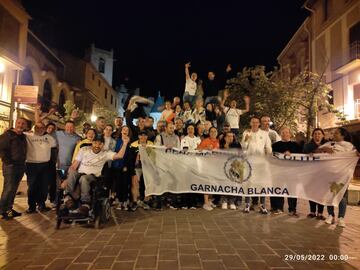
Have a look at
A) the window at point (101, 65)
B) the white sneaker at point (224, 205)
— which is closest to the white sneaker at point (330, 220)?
the white sneaker at point (224, 205)

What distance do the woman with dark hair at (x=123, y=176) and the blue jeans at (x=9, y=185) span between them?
6.50 ft

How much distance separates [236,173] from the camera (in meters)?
6.60

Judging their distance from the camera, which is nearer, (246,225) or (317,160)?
(246,225)

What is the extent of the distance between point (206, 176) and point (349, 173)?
10.0 ft

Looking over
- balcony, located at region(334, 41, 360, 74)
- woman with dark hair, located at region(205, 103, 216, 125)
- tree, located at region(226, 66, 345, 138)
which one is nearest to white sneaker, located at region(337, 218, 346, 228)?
woman with dark hair, located at region(205, 103, 216, 125)

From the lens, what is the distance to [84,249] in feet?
13.3

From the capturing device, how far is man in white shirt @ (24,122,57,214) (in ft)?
20.8

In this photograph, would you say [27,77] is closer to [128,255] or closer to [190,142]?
[190,142]

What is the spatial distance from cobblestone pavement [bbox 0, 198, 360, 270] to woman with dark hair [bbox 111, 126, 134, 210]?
23.3 inches

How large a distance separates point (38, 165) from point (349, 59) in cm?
1846

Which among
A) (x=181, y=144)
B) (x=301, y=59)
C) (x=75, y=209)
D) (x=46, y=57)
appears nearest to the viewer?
(x=75, y=209)

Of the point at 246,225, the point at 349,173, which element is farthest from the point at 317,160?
the point at 246,225

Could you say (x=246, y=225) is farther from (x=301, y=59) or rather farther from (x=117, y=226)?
(x=301, y=59)

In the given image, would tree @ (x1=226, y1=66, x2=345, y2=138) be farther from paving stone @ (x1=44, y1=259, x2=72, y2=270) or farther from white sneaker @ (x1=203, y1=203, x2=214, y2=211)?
paving stone @ (x1=44, y1=259, x2=72, y2=270)
